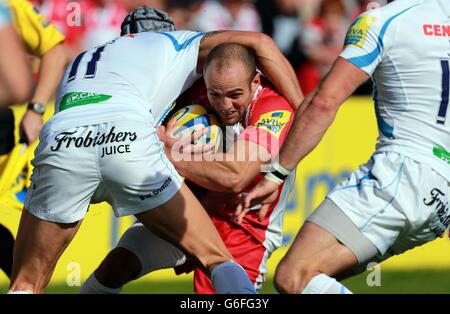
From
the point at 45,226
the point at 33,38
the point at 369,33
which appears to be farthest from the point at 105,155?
the point at 33,38

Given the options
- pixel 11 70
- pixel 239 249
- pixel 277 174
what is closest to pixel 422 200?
pixel 277 174

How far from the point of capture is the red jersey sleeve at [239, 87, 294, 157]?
243 inches

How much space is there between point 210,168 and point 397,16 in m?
1.45

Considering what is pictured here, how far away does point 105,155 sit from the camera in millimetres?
5613

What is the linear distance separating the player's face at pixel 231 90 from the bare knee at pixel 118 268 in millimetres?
1182

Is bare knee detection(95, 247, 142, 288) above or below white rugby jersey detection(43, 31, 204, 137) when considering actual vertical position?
below

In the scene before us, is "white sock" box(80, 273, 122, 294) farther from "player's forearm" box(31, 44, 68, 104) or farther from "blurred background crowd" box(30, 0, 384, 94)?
"blurred background crowd" box(30, 0, 384, 94)

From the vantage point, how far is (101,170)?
18.5 ft

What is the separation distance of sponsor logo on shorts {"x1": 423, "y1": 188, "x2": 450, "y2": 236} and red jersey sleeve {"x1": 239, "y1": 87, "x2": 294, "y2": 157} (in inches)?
39.7

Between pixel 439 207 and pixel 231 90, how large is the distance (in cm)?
144

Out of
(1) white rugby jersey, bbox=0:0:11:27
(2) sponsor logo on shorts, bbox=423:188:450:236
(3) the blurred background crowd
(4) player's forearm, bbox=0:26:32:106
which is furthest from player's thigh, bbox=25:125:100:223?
(3) the blurred background crowd

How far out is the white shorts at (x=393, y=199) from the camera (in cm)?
558

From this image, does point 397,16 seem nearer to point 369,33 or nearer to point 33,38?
point 369,33

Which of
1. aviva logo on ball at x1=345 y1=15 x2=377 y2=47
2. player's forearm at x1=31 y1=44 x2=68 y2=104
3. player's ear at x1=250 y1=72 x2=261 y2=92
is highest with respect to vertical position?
aviva logo on ball at x1=345 y1=15 x2=377 y2=47
